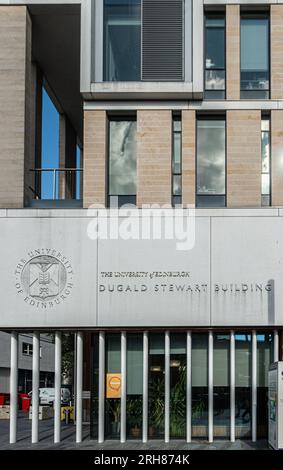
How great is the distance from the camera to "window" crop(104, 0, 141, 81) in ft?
81.4

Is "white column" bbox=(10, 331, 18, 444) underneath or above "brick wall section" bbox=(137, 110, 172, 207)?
underneath

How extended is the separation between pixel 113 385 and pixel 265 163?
28.3 feet

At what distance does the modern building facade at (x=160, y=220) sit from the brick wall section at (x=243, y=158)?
1.8 inches

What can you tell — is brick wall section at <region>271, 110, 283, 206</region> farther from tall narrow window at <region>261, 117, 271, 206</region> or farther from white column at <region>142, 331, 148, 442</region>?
white column at <region>142, 331, 148, 442</region>

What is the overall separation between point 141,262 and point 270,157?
541 centimetres

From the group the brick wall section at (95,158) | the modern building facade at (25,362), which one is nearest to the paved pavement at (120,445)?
the brick wall section at (95,158)

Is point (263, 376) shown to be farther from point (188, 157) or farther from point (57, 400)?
point (188, 157)

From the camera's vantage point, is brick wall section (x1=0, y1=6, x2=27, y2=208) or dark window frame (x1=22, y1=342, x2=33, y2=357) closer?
brick wall section (x1=0, y1=6, x2=27, y2=208)

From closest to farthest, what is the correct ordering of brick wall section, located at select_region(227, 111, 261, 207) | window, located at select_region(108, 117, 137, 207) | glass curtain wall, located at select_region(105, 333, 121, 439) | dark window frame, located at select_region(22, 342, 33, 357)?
1. glass curtain wall, located at select_region(105, 333, 121, 439)
2. brick wall section, located at select_region(227, 111, 261, 207)
3. window, located at select_region(108, 117, 137, 207)
4. dark window frame, located at select_region(22, 342, 33, 357)

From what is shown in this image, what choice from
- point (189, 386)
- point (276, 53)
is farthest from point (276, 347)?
point (276, 53)

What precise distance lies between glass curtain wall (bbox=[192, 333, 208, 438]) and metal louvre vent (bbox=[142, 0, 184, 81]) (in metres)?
8.45

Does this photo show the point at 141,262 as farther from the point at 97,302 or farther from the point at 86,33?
the point at 86,33

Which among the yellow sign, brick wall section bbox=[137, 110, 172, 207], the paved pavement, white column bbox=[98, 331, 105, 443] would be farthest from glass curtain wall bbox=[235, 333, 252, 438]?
brick wall section bbox=[137, 110, 172, 207]

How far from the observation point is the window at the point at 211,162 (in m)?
24.8
